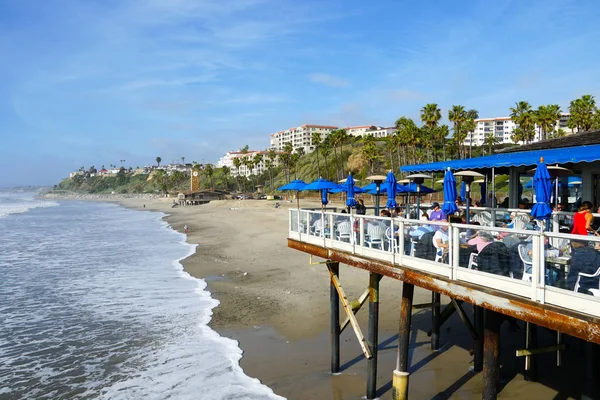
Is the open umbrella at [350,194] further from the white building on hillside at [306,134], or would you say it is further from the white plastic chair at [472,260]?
the white building on hillside at [306,134]

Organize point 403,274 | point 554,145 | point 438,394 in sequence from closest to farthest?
point 403,274
point 438,394
point 554,145

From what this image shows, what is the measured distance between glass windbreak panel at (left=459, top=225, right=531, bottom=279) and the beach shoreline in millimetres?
4483

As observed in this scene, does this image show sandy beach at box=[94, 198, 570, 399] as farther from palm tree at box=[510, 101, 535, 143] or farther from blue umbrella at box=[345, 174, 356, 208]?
palm tree at box=[510, 101, 535, 143]

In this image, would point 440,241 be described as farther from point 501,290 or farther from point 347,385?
point 347,385

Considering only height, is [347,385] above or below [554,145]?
below

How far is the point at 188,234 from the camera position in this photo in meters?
43.6

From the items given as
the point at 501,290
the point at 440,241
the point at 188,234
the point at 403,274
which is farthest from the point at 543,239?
the point at 188,234

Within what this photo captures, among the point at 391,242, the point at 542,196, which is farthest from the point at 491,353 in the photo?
the point at 391,242

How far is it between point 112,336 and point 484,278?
1229 centimetres

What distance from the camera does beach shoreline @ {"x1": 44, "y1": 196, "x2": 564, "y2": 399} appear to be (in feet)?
35.5

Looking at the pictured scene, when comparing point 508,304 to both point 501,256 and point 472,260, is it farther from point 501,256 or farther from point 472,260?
point 472,260

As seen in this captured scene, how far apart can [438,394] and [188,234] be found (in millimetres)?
36098

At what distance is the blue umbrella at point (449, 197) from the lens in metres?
8.31

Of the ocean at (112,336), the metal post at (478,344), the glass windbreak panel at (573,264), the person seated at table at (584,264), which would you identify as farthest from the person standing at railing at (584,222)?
the ocean at (112,336)
